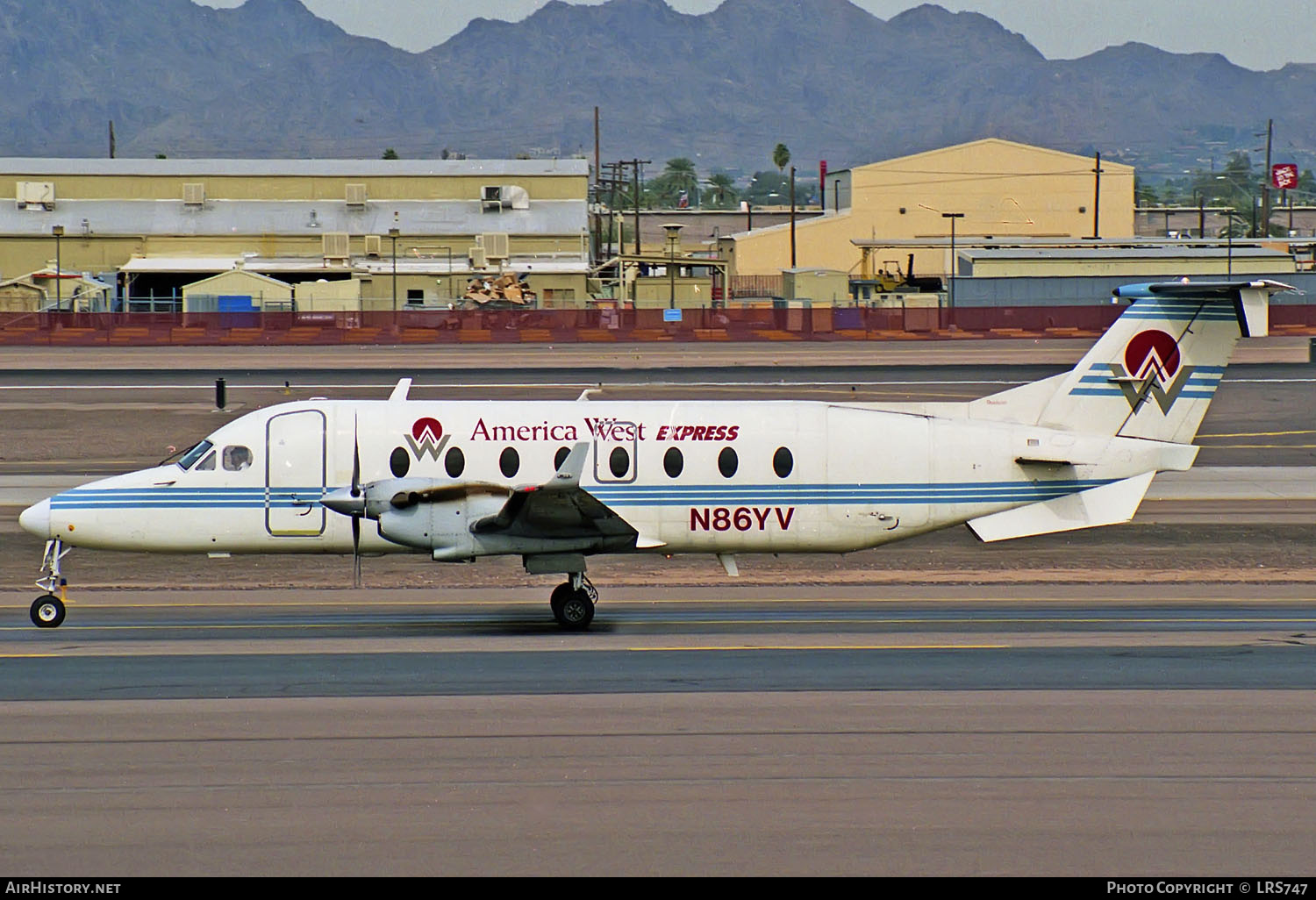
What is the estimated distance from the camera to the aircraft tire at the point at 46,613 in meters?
18.8

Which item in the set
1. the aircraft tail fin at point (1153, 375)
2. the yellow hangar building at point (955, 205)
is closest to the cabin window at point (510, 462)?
the aircraft tail fin at point (1153, 375)

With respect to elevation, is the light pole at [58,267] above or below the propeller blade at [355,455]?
above

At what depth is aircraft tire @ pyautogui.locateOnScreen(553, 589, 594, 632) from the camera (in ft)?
62.7

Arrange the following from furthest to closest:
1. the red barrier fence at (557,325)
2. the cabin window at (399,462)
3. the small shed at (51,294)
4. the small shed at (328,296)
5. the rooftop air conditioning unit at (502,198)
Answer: the rooftop air conditioning unit at (502,198) < the small shed at (328,296) < the small shed at (51,294) < the red barrier fence at (557,325) < the cabin window at (399,462)

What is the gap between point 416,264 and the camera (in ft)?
302

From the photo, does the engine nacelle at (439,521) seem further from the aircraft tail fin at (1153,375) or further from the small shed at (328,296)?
the small shed at (328,296)

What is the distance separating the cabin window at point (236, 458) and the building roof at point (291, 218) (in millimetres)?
78446

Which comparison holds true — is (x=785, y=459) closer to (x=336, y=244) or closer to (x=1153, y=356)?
(x=1153, y=356)

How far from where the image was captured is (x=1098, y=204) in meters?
110

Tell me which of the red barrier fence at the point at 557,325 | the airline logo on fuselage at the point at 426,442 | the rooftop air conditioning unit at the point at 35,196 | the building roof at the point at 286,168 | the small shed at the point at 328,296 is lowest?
the airline logo on fuselage at the point at 426,442

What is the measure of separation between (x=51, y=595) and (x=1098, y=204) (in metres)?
102

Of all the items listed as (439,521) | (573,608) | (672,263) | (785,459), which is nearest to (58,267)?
(672,263)

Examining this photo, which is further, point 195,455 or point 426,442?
point 195,455

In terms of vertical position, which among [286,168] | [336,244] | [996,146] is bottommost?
[336,244]
